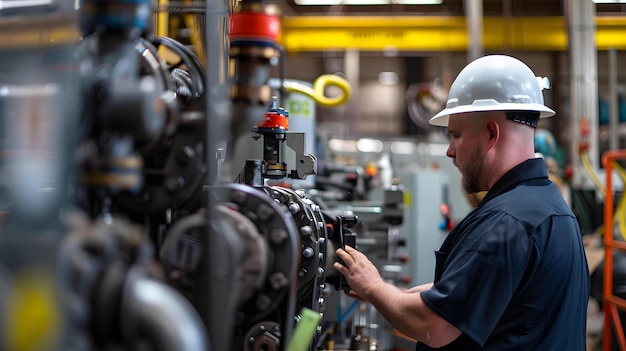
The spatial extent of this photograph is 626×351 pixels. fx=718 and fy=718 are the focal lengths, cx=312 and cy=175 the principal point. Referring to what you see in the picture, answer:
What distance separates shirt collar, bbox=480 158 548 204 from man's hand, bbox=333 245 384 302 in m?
0.33

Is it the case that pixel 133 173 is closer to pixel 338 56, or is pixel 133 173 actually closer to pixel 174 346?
pixel 174 346

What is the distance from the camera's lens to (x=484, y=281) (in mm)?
1531

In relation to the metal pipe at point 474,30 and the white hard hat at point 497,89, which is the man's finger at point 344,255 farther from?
the metal pipe at point 474,30

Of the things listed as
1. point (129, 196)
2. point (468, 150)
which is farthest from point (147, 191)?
point (468, 150)

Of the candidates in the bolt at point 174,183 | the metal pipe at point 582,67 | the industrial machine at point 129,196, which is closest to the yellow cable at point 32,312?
the industrial machine at point 129,196

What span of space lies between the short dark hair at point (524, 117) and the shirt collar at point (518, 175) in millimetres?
97

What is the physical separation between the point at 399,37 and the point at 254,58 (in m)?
6.50

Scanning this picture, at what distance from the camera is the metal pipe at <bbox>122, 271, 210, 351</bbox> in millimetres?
837

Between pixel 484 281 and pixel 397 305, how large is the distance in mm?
217

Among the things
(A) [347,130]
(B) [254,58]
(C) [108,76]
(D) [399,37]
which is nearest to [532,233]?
(B) [254,58]

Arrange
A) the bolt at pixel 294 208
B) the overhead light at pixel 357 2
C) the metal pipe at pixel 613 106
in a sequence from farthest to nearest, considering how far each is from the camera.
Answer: the overhead light at pixel 357 2 → the metal pipe at pixel 613 106 → the bolt at pixel 294 208

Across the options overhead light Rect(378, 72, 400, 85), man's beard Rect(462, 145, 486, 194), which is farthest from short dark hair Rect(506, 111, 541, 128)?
overhead light Rect(378, 72, 400, 85)

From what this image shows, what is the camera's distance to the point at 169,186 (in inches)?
45.4

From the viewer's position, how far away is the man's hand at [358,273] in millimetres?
1724
